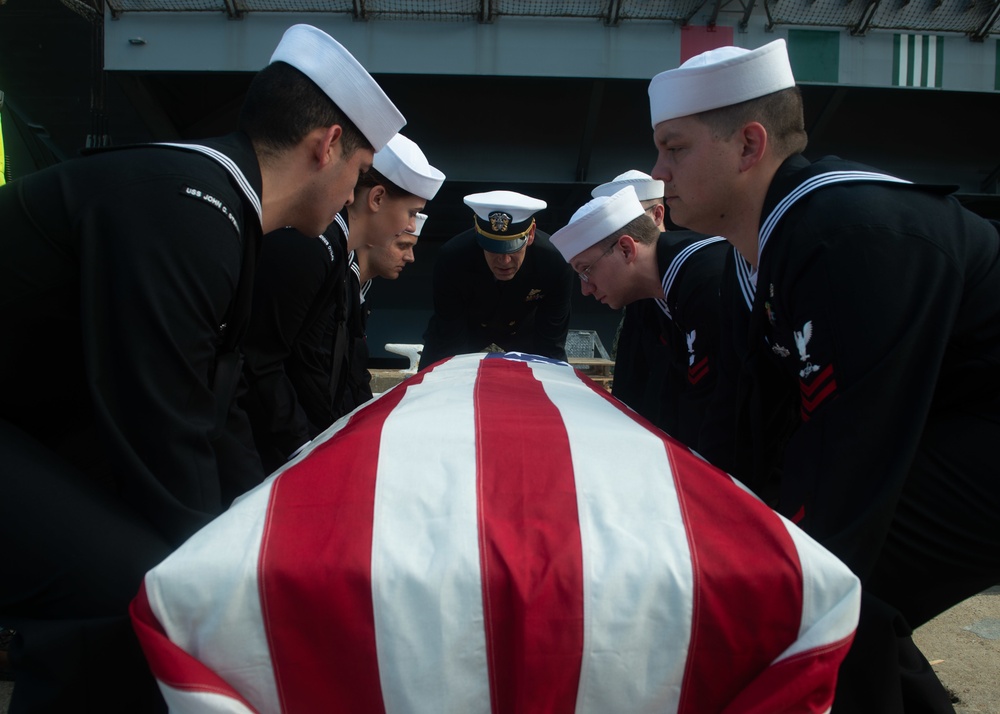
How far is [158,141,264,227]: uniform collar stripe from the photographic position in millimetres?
1506

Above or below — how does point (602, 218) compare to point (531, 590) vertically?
above

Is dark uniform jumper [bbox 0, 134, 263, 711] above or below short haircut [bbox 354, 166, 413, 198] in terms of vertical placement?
below

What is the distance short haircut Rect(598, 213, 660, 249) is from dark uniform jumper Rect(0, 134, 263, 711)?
65.0 inches

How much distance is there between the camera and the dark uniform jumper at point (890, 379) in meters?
1.33

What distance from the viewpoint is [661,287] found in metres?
2.84

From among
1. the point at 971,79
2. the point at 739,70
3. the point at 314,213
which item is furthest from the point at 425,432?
the point at 971,79

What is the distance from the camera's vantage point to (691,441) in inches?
106

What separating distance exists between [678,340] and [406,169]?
109 cm

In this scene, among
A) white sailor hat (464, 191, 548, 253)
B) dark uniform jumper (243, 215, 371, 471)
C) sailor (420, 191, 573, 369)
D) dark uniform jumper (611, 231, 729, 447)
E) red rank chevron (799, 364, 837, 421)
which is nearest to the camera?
red rank chevron (799, 364, 837, 421)

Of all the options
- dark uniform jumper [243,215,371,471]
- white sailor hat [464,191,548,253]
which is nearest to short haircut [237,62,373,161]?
dark uniform jumper [243,215,371,471]

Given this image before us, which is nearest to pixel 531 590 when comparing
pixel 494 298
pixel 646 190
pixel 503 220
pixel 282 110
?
pixel 282 110

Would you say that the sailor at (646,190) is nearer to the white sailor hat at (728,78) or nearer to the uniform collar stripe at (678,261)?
the uniform collar stripe at (678,261)

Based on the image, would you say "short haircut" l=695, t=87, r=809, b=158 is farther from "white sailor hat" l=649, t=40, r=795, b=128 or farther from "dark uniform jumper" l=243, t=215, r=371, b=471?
"dark uniform jumper" l=243, t=215, r=371, b=471

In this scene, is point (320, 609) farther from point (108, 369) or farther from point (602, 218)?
point (602, 218)
